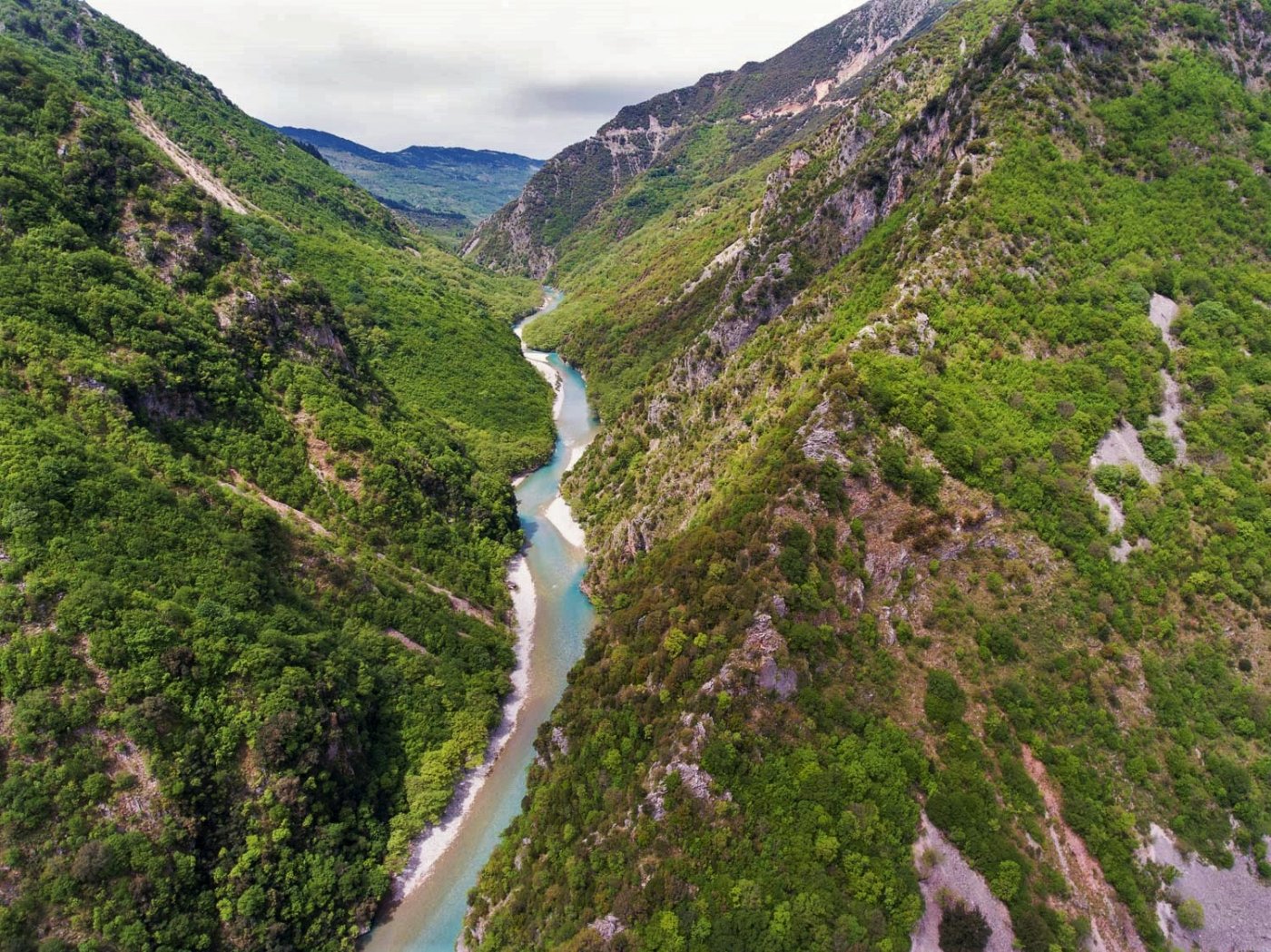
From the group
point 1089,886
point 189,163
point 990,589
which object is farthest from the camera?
point 189,163

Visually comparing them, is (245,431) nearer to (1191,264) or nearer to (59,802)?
(59,802)

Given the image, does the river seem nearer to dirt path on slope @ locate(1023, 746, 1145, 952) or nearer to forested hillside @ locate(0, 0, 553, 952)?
forested hillside @ locate(0, 0, 553, 952)

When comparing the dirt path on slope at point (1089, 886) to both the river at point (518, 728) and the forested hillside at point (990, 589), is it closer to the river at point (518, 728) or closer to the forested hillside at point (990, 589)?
the forested hillside at point (990, 589)

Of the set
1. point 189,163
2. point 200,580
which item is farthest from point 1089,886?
point 189,163

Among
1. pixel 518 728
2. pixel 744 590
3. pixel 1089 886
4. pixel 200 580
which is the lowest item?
pixel 1089 886

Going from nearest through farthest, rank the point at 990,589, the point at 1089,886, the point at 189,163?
the point at 1089,886 → the point at 990,589 → the point at 189,163

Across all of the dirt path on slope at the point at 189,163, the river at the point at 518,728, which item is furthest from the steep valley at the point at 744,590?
the dirt path on slope at the point at 189,163

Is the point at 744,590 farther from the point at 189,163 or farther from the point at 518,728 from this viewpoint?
the point at 189,163

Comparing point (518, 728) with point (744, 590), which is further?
point (518, 728)
